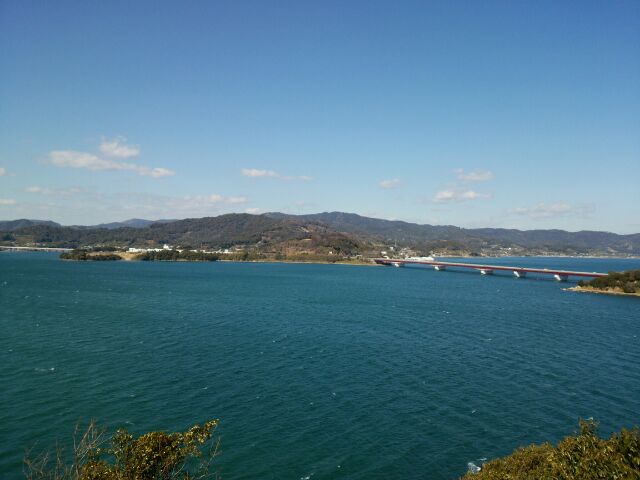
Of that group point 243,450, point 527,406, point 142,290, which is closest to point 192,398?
point 243,450

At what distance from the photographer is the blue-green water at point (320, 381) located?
25.2m

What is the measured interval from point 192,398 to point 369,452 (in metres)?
14.1

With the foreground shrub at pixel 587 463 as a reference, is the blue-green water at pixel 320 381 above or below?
below

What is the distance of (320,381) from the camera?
3616 cm

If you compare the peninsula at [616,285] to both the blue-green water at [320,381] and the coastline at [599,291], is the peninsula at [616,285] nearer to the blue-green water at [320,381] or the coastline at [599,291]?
the coastline at [599,291]

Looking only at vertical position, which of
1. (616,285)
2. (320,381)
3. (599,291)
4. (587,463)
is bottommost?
(599,291)

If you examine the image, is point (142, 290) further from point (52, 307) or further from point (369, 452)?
point (369, 452)

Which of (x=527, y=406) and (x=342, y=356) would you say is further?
(x=342, y=356)

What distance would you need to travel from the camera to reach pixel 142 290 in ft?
324

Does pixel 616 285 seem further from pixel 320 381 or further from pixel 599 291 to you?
pixel 320 381

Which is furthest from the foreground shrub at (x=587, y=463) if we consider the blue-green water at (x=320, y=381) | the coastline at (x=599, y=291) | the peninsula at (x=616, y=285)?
the peninsula at (x=616, y=285)

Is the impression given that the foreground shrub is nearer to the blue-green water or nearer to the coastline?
the blue-green water

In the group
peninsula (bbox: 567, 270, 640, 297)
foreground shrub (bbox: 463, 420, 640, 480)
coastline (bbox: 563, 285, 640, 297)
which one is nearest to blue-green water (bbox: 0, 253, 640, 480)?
foreground shrub (bbox: 463, 420, 640, 480)

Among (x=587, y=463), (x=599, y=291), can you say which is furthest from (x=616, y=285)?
(x=587, y=463)
